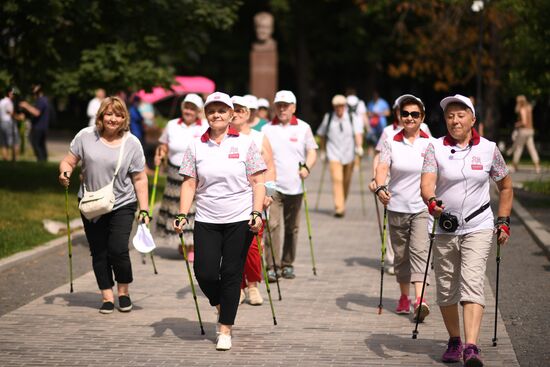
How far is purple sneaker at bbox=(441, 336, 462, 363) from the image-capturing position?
795 cm

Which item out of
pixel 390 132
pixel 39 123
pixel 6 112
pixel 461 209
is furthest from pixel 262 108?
pixel 6 112

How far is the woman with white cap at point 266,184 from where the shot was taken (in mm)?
10312

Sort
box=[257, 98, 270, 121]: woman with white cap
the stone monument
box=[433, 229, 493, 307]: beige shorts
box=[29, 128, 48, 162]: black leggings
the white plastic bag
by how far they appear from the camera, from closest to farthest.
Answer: box=[433, 229, 493, 307]: beige shorts → the white plastic bag → box=[257, 98, 270, 121]: woman with white cap → box=[29, 128, 48, 162]: black leggings → the stone monument

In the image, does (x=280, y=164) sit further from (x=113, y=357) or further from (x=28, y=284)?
(x=113, y=357)

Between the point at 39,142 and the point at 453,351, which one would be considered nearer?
the point at 453,351

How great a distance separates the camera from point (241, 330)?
922 cm

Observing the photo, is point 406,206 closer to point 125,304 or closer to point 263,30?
point 125,304

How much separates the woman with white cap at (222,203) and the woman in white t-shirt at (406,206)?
1767 millimetres

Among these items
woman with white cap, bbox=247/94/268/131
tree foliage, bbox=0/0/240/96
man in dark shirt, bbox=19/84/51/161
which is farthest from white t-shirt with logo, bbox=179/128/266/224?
man in dark shirt, bbox=19/84/51/161

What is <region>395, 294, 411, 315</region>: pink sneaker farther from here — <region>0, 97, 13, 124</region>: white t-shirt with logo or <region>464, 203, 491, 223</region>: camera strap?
<region>0, 97, 13, 124</region>: white t-shirt with logo

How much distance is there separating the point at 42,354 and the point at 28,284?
3417 mm

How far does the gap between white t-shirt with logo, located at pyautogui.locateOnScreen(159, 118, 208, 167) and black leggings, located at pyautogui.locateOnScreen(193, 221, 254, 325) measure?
4.39 m

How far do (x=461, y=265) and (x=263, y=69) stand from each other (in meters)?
27.5

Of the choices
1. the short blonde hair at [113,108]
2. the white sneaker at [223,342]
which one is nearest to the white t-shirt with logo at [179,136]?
the short blonde hair at [113,108]
